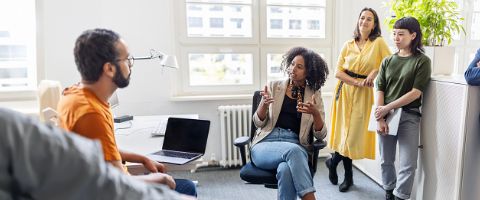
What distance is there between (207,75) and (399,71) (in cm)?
177

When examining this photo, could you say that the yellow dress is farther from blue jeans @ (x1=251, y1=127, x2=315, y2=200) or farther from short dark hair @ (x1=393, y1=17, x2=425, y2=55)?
A: blue jeans @ (x1=251, y1=127, x2=315, y2=200)

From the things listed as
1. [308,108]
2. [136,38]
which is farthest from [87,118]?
[136,38]

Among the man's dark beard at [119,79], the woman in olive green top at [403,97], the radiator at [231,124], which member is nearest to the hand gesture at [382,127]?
the woman in olive green top at [403,97]

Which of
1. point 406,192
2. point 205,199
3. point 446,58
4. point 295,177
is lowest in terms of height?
point 205,199

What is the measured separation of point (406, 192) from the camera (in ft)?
7.73

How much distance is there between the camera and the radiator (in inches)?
130

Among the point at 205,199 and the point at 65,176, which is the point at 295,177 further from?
the point at 65,176

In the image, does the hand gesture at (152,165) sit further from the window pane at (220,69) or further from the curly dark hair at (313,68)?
the window pane at (220,69)

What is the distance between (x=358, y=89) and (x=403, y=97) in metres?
0.51

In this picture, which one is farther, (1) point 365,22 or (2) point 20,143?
(1) point 365,22

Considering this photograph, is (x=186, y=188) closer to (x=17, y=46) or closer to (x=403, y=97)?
(x=403, y=97)

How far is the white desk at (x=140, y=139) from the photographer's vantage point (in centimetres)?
163

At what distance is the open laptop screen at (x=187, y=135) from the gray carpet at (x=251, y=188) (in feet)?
3.65

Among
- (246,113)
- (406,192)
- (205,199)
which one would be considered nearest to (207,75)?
(246,113)
